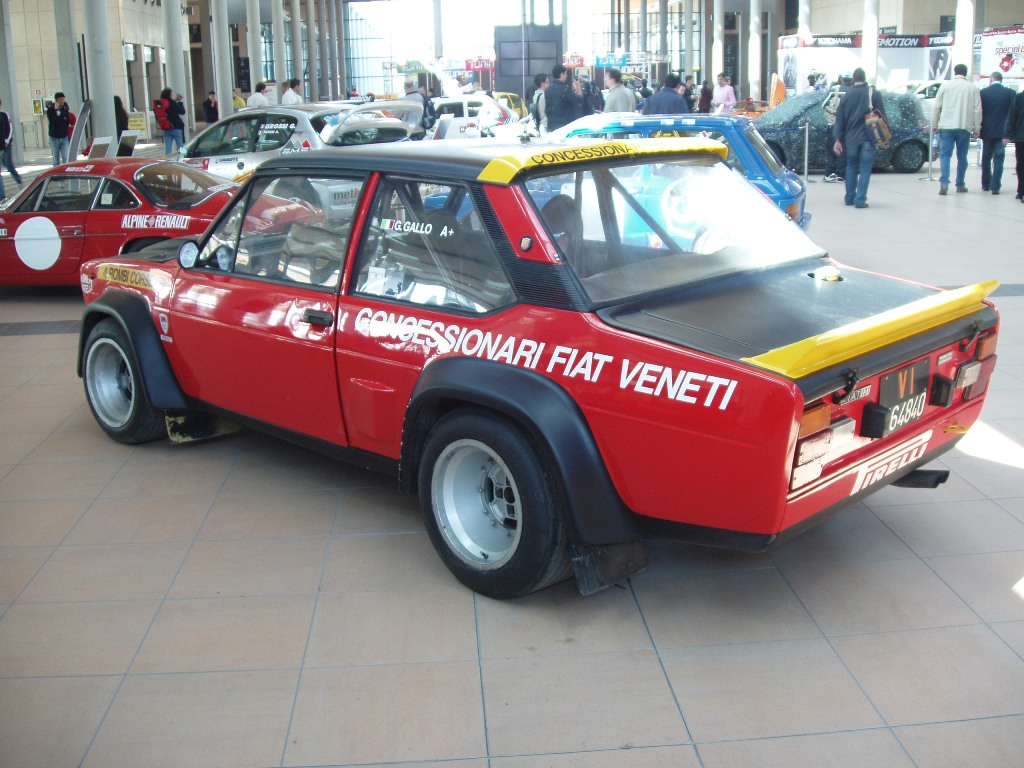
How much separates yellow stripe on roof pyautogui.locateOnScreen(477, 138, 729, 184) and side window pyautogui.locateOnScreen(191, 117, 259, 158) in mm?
10336

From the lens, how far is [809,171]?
20.7 metres

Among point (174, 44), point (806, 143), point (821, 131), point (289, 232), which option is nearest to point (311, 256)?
point (289, 232)

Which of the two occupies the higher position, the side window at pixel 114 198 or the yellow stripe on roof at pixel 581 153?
the yellow stripe on roof at pixel 581 153

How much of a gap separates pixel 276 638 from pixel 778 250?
246 centimetres

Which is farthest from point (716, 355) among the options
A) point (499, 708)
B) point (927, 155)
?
point (927, 155)

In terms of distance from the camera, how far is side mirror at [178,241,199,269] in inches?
200

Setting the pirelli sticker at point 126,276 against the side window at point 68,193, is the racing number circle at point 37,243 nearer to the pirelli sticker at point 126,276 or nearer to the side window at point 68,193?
the side window at point 68,193

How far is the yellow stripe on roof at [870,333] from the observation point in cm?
310

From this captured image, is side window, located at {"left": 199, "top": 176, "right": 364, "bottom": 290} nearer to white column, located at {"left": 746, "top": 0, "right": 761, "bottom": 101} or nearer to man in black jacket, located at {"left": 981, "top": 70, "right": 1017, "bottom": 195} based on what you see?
man in black jacket, located at {"left": 981, "top": 70, "right": 1017, "bottom": 195}

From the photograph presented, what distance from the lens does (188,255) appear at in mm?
5098

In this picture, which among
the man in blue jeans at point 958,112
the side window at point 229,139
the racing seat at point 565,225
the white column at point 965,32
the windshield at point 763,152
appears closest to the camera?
the racing seat at point 565,225

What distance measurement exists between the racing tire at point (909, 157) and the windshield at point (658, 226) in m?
16.3

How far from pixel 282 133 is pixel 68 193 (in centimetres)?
436

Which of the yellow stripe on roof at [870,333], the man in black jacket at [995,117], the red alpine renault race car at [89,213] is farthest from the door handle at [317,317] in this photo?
the man in black jacket at [995,117]
